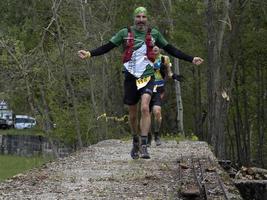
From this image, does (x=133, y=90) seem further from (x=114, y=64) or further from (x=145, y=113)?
(x=114, y=64)

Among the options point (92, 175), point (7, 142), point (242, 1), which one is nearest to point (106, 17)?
point (242, 1)

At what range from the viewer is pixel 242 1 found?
102 ft

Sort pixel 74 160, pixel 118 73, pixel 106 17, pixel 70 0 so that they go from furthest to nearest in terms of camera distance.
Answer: pixel 118 73, pixel 106 17, pixel 70 0, pixel 74 160

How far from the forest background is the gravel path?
10.8m

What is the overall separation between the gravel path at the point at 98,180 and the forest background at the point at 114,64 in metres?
10.8

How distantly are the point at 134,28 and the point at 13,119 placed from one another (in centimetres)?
6914

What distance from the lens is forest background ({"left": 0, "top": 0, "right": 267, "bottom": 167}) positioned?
26.6 metres

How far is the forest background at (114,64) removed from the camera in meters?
26.6

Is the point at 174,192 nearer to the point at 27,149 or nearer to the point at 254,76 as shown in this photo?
the point at 254,76

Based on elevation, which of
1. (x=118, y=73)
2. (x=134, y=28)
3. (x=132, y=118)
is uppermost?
(x=118, y=73)

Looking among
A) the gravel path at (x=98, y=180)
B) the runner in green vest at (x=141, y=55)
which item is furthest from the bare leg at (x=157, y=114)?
the runner in green vest at (x=141, y=55)

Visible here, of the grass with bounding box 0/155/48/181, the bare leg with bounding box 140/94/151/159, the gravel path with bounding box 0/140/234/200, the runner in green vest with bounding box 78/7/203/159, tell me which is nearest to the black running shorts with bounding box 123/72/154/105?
the runner in green vest with bounding box 78/7/203/159

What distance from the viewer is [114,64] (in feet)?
118

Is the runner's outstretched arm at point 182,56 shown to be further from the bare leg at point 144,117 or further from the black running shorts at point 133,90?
the bare leg at point 144,117
